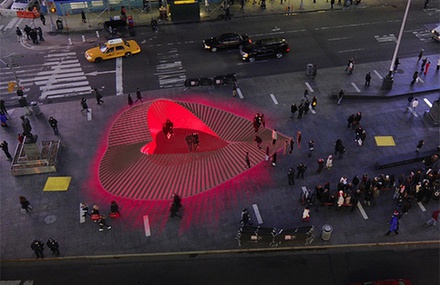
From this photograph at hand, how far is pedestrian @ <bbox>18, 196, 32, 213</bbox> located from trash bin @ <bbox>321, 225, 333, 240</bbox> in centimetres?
1719

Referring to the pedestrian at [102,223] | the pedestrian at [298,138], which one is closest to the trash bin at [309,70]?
the pedestrian at [298,138]

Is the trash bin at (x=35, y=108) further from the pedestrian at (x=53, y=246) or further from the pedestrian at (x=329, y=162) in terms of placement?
the pedestrian at (x=329, y=162)

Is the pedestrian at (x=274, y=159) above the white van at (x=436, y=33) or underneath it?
underneath

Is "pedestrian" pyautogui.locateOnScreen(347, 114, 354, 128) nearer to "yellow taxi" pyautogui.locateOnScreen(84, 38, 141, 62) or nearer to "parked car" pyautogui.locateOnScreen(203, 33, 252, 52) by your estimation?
"parked car" pyautogui.locateOnScreen(203, 33, 252, 52)

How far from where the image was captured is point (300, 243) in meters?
23.8

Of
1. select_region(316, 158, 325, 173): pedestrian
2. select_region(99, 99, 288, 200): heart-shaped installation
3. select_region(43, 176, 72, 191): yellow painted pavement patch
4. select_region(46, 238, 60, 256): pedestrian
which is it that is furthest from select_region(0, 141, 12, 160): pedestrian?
select_region(316, 158, 325, 173): pedestrian

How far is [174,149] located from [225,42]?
14.3m

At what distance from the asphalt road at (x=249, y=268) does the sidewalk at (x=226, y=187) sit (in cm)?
65

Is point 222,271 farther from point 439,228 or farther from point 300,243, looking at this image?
point 439,228

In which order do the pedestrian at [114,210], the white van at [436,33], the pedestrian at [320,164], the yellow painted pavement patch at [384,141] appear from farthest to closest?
the white van at [436,33]
the yellow painted pavement patch at [384,141]
the pedestrian at [320,164]
the pedestrian at [114,210]

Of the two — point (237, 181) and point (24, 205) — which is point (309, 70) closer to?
point (237, 181)

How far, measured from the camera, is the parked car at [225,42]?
132 feet

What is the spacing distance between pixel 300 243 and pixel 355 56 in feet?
73.2

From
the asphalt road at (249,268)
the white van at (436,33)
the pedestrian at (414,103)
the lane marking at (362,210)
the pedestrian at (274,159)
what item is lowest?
the asphalt road at (249,268)
